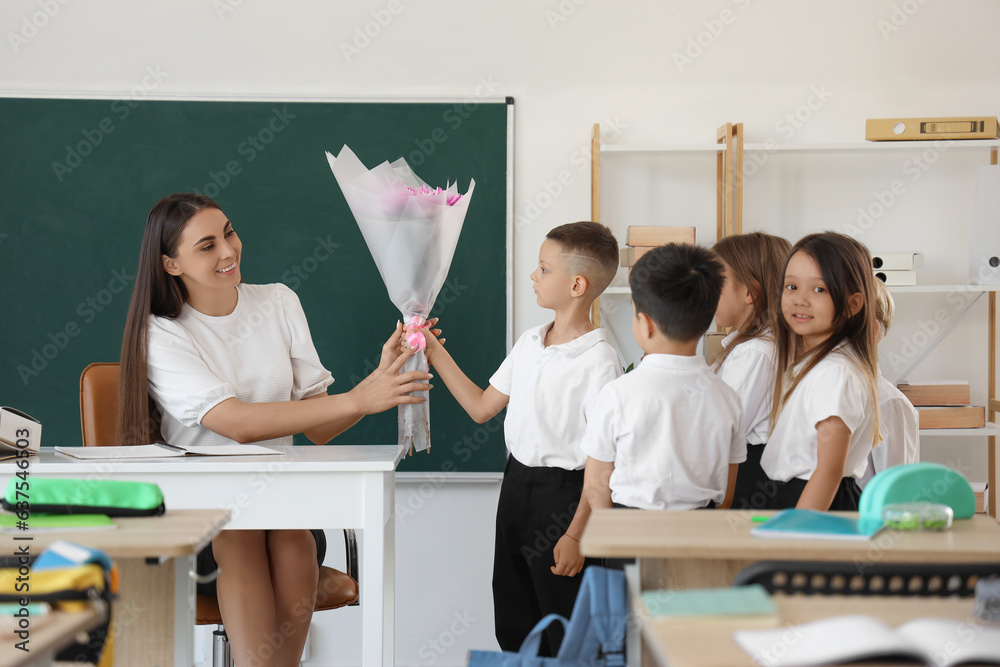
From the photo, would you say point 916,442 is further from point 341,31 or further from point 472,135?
point 341,31

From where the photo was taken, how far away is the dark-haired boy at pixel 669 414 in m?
1.78

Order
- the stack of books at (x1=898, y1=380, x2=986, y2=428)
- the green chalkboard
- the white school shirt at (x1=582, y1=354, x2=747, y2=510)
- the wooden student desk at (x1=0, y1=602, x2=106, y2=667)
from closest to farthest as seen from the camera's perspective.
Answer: the wooden student desk at (x1=0, y1=602, x2=106, y2=667) → the white school shirt at (x1=582, y1=354, x2=747, y2=510) → the stack of books at (x1=898, y1=380, x2=986, y2=428) → the green chalkboard

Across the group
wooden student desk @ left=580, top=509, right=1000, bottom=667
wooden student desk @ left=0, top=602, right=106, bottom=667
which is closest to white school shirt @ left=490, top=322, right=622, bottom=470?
wooden student desk @ left=580, top=509, right=1000, bottom=667

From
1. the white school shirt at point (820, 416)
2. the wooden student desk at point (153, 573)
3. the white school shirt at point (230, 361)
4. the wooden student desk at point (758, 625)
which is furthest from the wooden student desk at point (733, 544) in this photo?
the white school shirt at point (230, 361)

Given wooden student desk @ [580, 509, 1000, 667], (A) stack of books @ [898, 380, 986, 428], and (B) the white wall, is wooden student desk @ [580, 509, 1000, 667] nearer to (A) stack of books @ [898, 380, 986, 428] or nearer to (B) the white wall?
(A) stack of books @ [898, 380, 986, 428]

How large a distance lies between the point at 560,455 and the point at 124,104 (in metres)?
2.38

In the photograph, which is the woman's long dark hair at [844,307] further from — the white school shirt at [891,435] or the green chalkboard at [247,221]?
the green chalkboard at [247,221]

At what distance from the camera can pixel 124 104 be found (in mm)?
3363

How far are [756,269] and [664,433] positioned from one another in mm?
909

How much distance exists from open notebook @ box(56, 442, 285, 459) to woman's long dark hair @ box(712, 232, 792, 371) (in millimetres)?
1270

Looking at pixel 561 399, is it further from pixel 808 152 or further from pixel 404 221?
pixel 808 152

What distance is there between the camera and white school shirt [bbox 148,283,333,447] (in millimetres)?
2264

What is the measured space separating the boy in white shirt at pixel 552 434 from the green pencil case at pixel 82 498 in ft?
3.22

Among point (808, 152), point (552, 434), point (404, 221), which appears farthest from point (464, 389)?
point (808, 152)
